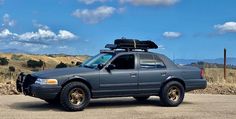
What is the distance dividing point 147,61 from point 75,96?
2.46 m

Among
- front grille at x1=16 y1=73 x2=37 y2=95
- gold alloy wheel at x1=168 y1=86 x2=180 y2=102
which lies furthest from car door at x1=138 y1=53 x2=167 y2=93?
front grille at x1=16 y1=73 x2=37 y2=95

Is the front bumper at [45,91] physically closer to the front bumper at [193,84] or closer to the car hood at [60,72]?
Result: the car hood at [60,72]

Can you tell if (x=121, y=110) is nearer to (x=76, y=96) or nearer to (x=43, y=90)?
(x=76, y=96)

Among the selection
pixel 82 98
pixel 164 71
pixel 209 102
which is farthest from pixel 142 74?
pixel 209 102

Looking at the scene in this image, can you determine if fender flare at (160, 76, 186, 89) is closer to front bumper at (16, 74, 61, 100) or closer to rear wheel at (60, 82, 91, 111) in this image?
rear wheel at (60, 82, 91, 111)

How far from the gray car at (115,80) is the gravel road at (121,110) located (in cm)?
36

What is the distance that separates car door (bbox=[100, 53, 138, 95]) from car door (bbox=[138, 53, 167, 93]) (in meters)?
0.18

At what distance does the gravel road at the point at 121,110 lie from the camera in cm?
1188

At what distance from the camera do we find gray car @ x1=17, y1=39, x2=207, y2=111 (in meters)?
12.5

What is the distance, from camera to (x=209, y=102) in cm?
1538

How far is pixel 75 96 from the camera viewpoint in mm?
12711

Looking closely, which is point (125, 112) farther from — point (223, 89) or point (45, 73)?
point (223, 89)

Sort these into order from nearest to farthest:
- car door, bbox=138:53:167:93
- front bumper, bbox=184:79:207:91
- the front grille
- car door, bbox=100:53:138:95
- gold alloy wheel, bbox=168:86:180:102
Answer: the front grille, car door, bbox=100:53:138:95, car door, bbox=138:53:167:93, gold alloy wheel, bbox=168:86:180:102, front bumper, bbox=184:79:207:91

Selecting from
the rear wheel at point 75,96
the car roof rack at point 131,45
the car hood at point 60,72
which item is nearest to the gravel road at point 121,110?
the rear wheel at point 75,96
